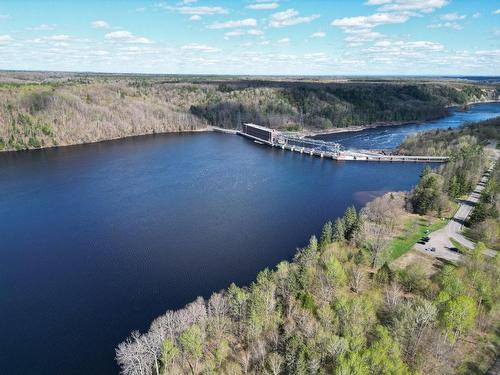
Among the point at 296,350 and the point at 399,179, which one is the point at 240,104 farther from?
the point at 296,350

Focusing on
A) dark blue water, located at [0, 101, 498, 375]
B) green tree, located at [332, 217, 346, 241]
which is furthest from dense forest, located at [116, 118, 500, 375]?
dark blue water, located at [0, 101, 498, 375]

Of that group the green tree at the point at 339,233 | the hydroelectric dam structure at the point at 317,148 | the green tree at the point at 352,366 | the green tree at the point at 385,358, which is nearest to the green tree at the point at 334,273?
the green tree at the point at 339,233

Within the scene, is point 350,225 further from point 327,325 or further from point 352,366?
point 352,366

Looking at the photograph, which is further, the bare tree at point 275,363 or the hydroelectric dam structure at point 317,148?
the hydroelectric dam structure at point 317,148

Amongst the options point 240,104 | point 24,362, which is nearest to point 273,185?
point 24,362

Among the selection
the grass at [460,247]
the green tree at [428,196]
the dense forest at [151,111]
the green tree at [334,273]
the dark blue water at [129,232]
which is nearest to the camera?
the dark blue water at [129,232]

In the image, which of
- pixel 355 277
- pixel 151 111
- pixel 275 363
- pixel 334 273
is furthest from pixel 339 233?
pixel 151 111

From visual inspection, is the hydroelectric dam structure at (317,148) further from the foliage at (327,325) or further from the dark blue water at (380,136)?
the foliage at (327,325)
